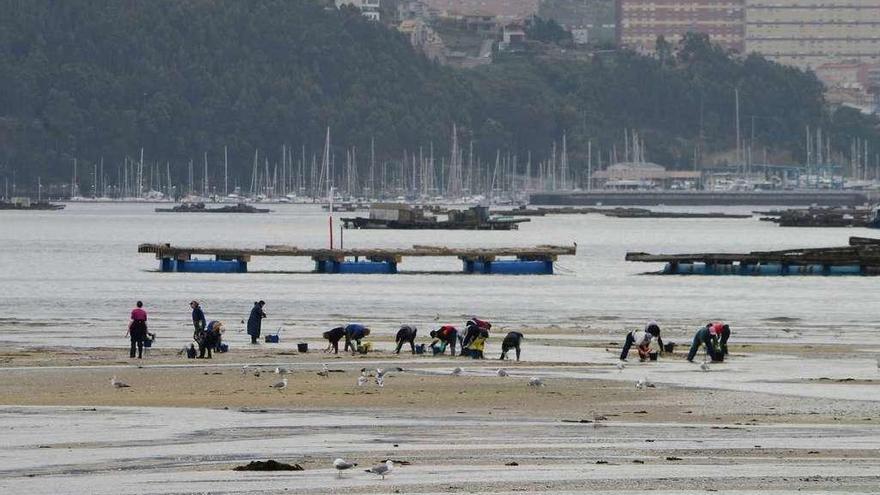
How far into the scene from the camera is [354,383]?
147 feet

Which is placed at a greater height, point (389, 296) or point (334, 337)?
point (389, 296)

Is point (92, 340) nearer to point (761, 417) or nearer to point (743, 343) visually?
point (743, 343)

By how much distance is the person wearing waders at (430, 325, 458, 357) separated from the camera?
52.0 metres

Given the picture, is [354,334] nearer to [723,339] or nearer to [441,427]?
[723,339]

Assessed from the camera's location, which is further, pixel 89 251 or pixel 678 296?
pixel 89 251

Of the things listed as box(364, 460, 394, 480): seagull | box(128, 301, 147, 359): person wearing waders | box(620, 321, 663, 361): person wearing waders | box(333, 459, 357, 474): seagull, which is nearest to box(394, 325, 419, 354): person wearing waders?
box(620, 321, 663, 361): person wearing waders

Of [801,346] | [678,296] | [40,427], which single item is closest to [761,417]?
[40,427]

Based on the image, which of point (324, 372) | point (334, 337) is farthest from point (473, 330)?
point (324, 372)

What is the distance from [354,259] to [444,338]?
6258cm

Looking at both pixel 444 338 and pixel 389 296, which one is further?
pixel 389 296

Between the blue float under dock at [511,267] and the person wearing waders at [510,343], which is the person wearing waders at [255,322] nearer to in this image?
the person wearing waders at [510,343]

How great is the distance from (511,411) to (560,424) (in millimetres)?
2112

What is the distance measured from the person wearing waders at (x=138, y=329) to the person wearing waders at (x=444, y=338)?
5989 mm

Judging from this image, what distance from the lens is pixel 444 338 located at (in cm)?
5212
